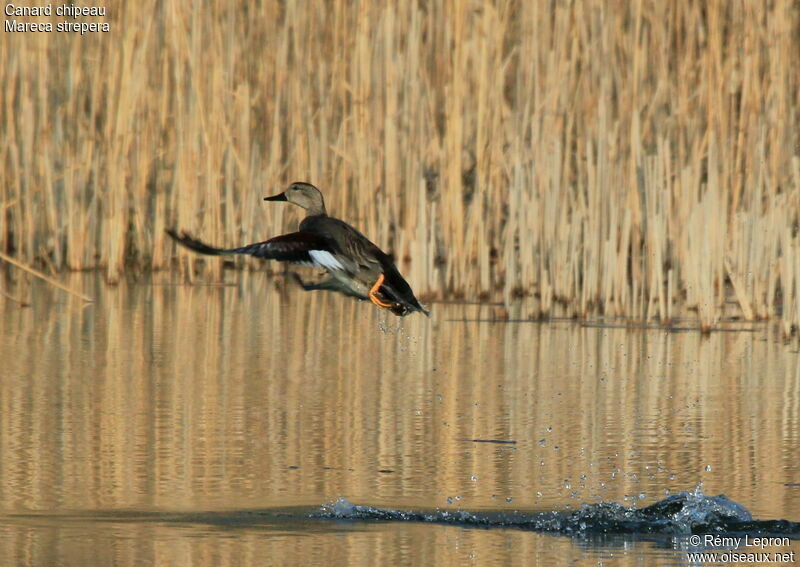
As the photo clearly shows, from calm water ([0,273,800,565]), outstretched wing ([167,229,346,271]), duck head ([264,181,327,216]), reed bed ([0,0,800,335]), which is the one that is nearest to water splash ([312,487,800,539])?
calm water ([0,273,800,565])

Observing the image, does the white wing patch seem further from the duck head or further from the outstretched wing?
the duck head

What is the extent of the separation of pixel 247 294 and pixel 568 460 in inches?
203

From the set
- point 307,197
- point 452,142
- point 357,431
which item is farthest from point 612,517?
point 452,142

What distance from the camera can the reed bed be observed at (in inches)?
361

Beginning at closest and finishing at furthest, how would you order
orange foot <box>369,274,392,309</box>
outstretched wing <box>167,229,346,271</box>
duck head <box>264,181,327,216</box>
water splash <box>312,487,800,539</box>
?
water splash <box>312,487,800,539</box> < outstretched wing <box>167,229,346,271</box> < orange foot <box>369,274,392,309</box> < duck head <box>264,181,327,216</box>

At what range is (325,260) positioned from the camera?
5.35 metres

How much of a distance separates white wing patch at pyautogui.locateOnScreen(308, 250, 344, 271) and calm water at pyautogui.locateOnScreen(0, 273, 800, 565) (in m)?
0.66

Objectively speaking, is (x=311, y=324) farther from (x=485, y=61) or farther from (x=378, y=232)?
(x=485, y=61)

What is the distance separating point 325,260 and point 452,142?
463 cm

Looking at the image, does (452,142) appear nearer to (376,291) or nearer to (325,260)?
(376,291)

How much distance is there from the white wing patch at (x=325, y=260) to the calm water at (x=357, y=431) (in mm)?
664

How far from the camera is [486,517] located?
479 cm

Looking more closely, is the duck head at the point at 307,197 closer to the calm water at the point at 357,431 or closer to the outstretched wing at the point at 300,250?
the outstretched wing at the point at 300,250

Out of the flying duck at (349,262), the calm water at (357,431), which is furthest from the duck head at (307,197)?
the calm water at (357,431)
